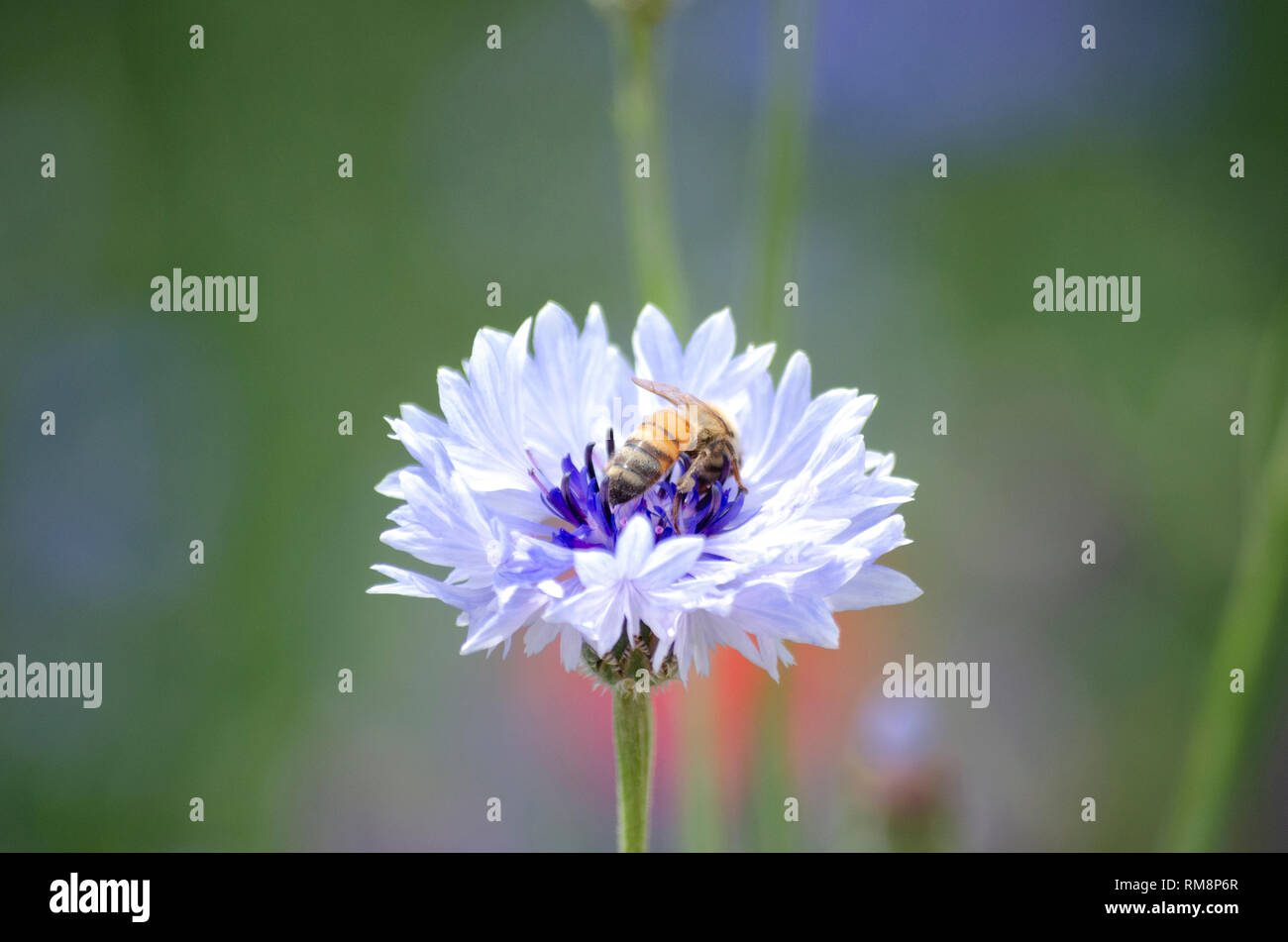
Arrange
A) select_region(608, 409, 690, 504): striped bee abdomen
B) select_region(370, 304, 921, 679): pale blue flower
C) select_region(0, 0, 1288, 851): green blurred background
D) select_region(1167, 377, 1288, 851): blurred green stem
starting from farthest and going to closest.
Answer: select_region(0, 0, 1288, 851): green blurred background → select_region(1167, 377, 1288, 851): blurred green stem → select_region(608, 409, 690, 504): striped bee abdomen → select_region(370, 304, 921, 679): pale blue flower

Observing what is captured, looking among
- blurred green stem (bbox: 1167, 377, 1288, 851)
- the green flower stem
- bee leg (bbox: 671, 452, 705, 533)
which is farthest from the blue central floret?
blurred green stem (bbox: 1167, 377, 1288, 851)

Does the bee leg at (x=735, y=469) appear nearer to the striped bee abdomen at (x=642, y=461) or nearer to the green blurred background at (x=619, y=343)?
the striped bee abdomen at (x=642, y=461)

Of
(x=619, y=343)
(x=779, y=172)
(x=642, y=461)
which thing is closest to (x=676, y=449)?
(x=642, y=461)

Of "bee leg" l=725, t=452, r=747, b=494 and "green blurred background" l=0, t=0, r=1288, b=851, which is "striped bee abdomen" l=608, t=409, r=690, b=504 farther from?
"green blurred background" l=0, t=0, r=1288, b=851

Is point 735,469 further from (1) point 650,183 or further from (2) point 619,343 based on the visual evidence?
(2) point 619,343
